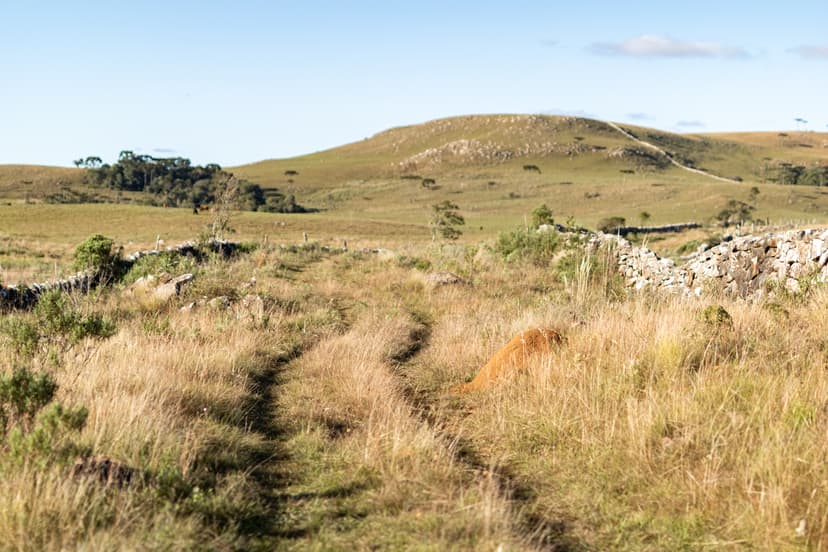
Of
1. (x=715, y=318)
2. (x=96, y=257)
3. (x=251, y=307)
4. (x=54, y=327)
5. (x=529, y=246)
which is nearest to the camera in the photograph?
(x=715, y=318)

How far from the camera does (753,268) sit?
41.0 feet

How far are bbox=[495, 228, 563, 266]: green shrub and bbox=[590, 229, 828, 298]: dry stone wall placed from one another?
4856mm

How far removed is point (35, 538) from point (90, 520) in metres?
0.28

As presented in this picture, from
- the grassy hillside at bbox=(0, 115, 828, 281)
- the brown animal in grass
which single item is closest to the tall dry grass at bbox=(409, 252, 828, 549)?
the brown animal in grass

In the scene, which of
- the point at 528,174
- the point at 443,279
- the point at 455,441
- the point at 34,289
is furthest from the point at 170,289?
the point at 528,174

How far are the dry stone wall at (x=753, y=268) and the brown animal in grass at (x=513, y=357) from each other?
4.59 m

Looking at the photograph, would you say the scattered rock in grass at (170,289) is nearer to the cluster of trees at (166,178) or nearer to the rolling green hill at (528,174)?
the rolling green hill at (528,174)

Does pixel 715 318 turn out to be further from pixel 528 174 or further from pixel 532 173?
pixel 532 173

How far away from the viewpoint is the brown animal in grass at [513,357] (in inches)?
292

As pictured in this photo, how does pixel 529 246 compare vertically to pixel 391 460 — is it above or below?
above

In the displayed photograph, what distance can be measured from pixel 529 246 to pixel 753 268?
31.9ft

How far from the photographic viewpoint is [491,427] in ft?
20.6

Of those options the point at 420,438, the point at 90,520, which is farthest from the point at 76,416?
the point at 420,438

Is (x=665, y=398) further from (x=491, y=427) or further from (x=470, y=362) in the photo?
(x=470, y=362)
